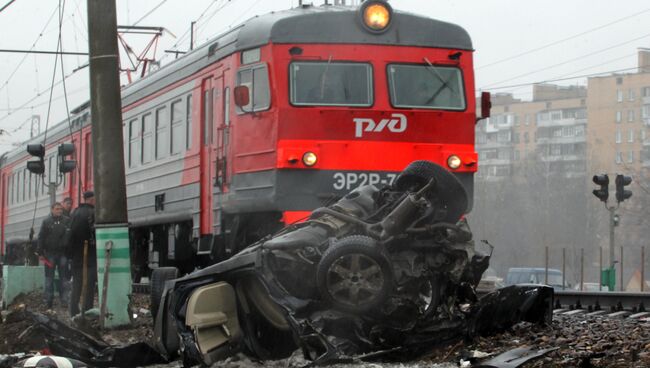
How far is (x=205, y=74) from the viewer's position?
15.0m

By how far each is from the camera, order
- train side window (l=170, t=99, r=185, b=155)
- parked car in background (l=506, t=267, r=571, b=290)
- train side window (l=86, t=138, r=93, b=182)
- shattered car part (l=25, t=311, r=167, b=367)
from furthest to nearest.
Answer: parked car in background (l=506, t=267, r=571, b=290)
train side window (l=86, t=138, r=93, b=182)
train side window (l=170, t=99, r=185, b=155)
shattered car part (l=25, t=311, r=167, b=367)

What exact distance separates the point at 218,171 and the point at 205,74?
1.51 meters

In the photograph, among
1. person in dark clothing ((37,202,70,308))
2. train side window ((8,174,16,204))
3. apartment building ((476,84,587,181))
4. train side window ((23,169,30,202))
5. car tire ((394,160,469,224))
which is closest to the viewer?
car tire ((394,160,469,224))

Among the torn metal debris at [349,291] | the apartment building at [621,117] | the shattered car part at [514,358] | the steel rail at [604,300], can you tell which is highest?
the apartment building at [621,117]

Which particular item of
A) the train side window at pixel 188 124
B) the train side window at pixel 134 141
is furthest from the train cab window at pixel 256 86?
the train side window at pixel 134 141

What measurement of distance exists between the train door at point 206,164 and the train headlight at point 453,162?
3.11 m

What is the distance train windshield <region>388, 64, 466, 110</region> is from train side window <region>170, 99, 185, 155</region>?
3737mm

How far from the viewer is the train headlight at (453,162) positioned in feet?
43.9

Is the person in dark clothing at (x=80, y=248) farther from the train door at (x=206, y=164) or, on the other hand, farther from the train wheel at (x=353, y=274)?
the train wheel at (x=353, y=274)

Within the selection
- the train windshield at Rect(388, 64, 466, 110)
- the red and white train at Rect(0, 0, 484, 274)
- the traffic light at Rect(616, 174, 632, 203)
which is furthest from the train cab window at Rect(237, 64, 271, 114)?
the traffic light at Rect(616, 174, 632, 203)

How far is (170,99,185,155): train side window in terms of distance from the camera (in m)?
16.1

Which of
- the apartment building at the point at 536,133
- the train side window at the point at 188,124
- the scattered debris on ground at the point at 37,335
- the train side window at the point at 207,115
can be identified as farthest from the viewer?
the apartment building at the point at 536,133

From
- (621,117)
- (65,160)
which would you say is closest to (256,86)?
(65,160)

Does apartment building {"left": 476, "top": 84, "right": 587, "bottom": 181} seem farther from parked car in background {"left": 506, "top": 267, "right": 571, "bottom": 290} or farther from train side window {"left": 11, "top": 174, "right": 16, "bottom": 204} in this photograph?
train side window {"left": 11, "top": 174, "right": 16, "bottom": 204}
